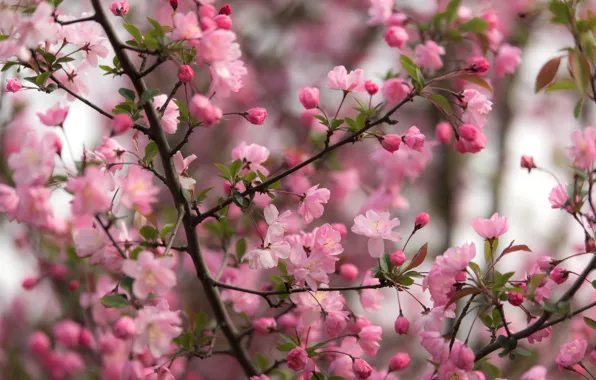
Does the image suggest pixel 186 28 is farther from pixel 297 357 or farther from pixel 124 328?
pixel 297 357

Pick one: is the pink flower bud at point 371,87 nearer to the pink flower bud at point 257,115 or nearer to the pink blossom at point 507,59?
the pink flower bud at point 257,115

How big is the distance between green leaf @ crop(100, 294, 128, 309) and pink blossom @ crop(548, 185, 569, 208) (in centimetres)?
90

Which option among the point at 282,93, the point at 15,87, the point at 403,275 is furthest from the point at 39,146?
the point at 282,93

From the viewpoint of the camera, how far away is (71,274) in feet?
7.80

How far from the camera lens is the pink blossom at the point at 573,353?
4.29ft

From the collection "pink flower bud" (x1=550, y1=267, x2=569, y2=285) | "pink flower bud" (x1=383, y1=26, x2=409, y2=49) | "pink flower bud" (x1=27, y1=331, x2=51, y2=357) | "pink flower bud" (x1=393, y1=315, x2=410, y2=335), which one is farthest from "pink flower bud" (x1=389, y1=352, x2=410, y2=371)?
"pink flower bud" (x1=27, y1=331, x2=51, y2=357)

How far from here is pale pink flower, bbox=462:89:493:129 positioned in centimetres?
136

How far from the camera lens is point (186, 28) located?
3.67ft

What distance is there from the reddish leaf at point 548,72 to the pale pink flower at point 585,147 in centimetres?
17

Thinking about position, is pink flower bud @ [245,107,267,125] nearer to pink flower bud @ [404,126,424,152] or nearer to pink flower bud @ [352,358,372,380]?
pink flower bud @ [404,126,424,152]

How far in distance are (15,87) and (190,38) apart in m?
0.44

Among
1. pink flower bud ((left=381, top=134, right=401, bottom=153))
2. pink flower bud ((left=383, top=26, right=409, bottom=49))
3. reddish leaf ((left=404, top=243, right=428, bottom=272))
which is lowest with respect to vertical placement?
reddish leaf ((left=404, top=243, right=428, bottom=272))

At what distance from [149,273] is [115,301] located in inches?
3.7

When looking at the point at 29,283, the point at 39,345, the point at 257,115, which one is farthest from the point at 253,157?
the point at 39,345
